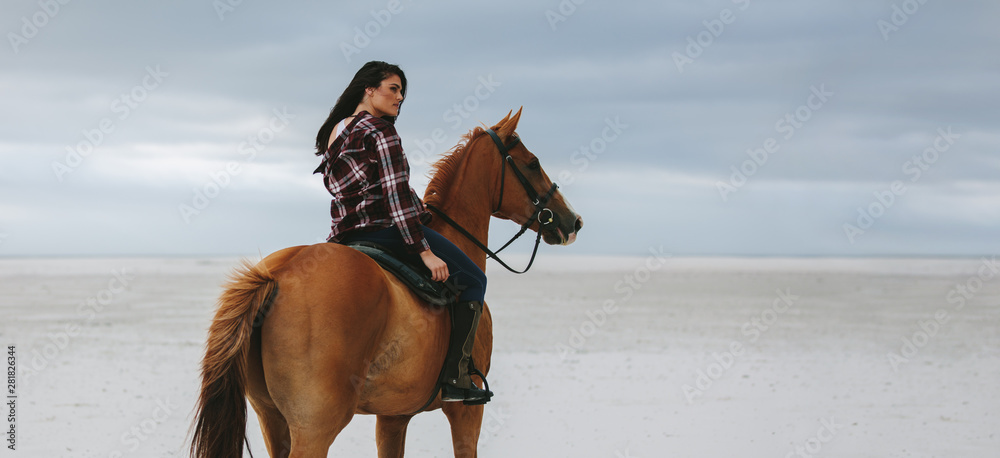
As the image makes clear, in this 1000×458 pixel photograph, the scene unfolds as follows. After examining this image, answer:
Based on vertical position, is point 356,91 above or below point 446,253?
above

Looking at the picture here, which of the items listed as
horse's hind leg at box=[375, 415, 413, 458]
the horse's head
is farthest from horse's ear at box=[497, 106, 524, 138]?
horse's hind leg at box=[375, 415, 413, 458]

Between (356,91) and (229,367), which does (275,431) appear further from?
(356,91)

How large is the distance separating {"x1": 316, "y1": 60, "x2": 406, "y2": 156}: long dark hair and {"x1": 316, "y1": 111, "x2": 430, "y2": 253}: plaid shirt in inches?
8.4

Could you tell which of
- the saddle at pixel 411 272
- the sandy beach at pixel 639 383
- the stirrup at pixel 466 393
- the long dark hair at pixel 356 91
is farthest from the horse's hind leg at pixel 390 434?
the sandy beach at pixel 639 383

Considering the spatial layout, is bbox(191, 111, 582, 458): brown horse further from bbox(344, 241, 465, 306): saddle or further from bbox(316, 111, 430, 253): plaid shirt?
bbox(316, 111, 430, 253): plaid shirt

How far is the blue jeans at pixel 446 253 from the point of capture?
4.08m

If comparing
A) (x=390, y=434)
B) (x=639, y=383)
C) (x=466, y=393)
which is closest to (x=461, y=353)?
(x=466, y=393)

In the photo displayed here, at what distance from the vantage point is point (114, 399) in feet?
32.3

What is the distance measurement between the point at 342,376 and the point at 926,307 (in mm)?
23822

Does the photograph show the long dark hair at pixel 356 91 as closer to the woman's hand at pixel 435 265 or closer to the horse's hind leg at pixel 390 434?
the woman's hand at pixel 435 265

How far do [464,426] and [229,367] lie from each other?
156 cm

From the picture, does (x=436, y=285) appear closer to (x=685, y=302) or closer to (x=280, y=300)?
(x=280, y=300)

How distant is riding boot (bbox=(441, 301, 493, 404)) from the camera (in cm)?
422

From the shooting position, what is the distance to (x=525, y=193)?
4.85m
